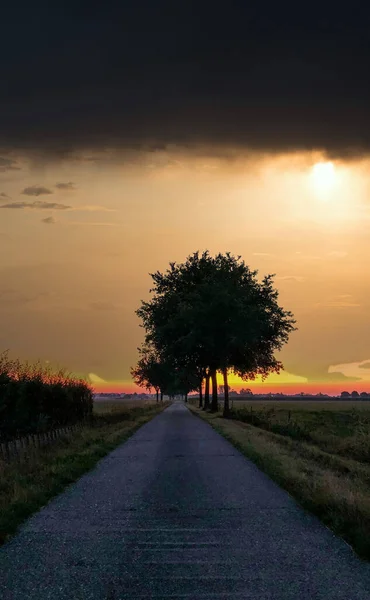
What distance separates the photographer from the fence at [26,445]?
57.1 feet

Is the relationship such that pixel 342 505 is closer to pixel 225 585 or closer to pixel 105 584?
pixel 225 585

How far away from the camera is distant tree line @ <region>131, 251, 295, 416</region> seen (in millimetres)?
47281

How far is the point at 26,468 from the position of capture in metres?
15.2

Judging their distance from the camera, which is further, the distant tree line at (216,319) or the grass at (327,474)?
the distant tree line at (216,319)

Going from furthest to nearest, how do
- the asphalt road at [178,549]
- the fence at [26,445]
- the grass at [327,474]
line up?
the fence at [26,445], the grass at [327,474], the asphalt road at [178,549]

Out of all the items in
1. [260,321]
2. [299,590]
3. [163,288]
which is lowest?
[299,590]

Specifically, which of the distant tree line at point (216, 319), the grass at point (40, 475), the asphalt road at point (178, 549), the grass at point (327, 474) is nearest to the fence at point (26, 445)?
the grass at point (40, 475)

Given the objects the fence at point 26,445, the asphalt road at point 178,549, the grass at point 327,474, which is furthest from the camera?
the fence at point 26,445

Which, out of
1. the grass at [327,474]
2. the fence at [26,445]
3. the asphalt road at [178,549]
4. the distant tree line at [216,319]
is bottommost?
the asphalt road at [178,549]

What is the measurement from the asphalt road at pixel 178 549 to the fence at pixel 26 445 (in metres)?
4.90

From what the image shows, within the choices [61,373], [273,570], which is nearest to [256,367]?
[61,373]

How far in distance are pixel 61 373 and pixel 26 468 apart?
1532 cm

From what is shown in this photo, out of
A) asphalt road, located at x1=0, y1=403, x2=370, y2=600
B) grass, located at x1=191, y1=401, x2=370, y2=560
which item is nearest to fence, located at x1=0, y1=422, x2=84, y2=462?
asphalt road, located at x1=0, y1=403, x2=370, y2=600

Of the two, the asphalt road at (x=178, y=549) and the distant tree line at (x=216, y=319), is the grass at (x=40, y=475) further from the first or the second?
the distant tree line at (x=216, y=319)
